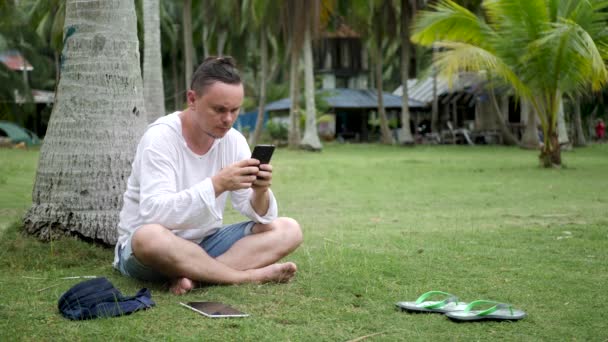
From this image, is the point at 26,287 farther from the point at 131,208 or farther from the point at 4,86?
the point at 4,86

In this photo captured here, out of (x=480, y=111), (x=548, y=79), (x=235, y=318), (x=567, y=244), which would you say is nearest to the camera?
(x=235, y=318)

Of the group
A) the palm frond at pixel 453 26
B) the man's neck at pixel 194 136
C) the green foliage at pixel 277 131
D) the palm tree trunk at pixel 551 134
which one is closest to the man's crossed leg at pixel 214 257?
the man's neck at pixel 194 136

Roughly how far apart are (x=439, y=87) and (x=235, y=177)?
137 ft

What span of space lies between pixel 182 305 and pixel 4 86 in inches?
1418

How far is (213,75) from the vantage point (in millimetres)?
4438

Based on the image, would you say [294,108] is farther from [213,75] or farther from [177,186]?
[213,75]

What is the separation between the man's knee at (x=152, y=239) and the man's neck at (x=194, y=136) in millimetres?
560

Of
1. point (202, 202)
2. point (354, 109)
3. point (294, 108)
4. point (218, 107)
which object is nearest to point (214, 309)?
point (202, 202)

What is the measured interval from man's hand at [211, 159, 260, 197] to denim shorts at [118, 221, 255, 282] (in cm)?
67

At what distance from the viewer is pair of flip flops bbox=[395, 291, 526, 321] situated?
406 cm

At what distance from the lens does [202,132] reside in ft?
Answer: 15.1

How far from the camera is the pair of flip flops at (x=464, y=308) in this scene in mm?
4062

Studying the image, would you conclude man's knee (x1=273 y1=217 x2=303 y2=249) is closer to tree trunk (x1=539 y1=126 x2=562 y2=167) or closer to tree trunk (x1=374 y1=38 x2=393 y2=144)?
tree trunk (x1=539 y1=126 x2=562 y2=167)

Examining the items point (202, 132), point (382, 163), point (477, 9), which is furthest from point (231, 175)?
point (477, 9)
